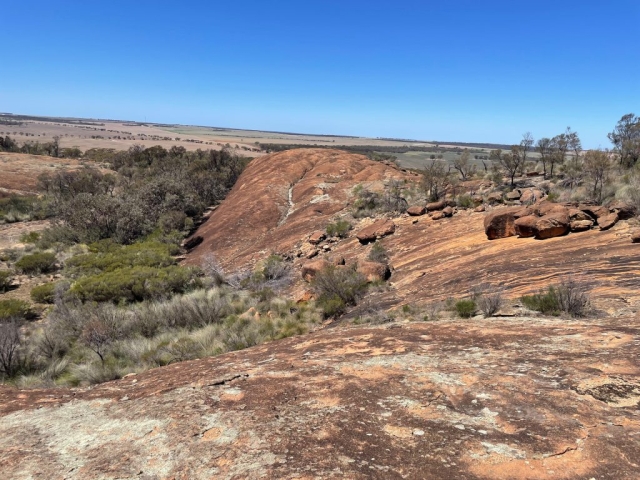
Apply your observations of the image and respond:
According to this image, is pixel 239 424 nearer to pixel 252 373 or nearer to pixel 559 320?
pixel 252 373

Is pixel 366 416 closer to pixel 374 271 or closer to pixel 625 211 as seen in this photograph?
pixel 374 271

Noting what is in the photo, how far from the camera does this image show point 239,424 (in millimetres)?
3621

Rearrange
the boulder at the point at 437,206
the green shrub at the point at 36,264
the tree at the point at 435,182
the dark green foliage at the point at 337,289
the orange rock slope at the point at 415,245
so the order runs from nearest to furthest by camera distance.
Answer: the orange rock slope at the point at 415,245, the dark green foliage at the point at 337,289, the boulder at the point at 437,206, the green shrub at the point at 36,264, the tree at the point at 435,182

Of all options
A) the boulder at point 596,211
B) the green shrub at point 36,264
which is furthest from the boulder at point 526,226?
the green shrub at point 36,264

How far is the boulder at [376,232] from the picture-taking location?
15.2 meters

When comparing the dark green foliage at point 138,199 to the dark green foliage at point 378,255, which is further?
the dark green foliage at point 138,199

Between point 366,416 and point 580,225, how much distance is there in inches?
363

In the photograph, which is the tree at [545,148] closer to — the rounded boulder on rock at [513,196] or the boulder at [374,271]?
the rounded boulder on rock at [513,196]

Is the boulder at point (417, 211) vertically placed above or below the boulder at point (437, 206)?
below

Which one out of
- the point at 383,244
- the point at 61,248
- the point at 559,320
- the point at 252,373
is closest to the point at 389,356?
the point at 252,373

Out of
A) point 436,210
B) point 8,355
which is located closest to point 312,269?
point 436,210

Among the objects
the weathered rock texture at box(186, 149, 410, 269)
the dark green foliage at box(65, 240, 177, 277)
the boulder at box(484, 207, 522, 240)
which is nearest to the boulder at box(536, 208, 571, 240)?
the boulder at box(484, 207, 522, 240)

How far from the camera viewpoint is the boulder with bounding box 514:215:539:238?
10492mm

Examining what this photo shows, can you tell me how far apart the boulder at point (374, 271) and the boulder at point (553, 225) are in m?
4.20
